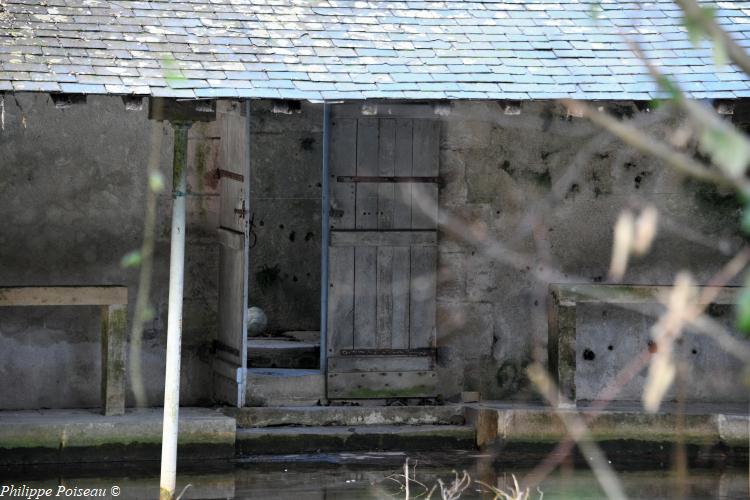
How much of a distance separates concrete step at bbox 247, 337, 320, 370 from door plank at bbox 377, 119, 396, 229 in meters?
1.34

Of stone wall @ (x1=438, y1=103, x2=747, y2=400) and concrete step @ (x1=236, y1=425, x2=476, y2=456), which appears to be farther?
stone wall @ (x1=438, y1=103, x2=747, y2=400)

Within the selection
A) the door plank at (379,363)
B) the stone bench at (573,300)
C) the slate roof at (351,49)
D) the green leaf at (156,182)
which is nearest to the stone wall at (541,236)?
the door plank at (379,363)

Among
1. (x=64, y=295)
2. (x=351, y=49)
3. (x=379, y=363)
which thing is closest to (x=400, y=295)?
(x=379, y=363)

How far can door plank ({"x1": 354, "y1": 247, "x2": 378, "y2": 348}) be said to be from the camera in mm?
10211

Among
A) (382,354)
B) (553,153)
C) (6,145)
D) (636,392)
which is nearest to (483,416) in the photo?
(382,354)

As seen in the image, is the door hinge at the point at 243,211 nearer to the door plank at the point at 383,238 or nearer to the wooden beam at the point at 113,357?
the door plank at the point at 383,238

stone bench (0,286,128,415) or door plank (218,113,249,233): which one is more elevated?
door plank (218,113,249,233)

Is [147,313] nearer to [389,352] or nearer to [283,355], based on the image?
[283,355]

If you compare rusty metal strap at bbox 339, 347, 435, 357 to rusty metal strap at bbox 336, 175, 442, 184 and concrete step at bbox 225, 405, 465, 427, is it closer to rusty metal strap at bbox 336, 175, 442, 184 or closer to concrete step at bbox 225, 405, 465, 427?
concrete step at bbox 225, 405, 465, 427

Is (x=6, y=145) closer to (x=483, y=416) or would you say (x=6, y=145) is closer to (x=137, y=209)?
(x=137, y=209)

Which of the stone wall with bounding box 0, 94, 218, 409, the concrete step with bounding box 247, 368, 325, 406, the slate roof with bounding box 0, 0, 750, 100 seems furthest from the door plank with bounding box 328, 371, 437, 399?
the slate roof with bounding box 0, 0, 750, 100

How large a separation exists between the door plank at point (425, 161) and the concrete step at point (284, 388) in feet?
5.21

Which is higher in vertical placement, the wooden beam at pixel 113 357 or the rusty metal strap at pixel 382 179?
the rusty metal strap at pixel 382 179

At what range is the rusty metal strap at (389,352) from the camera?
1021 cm
